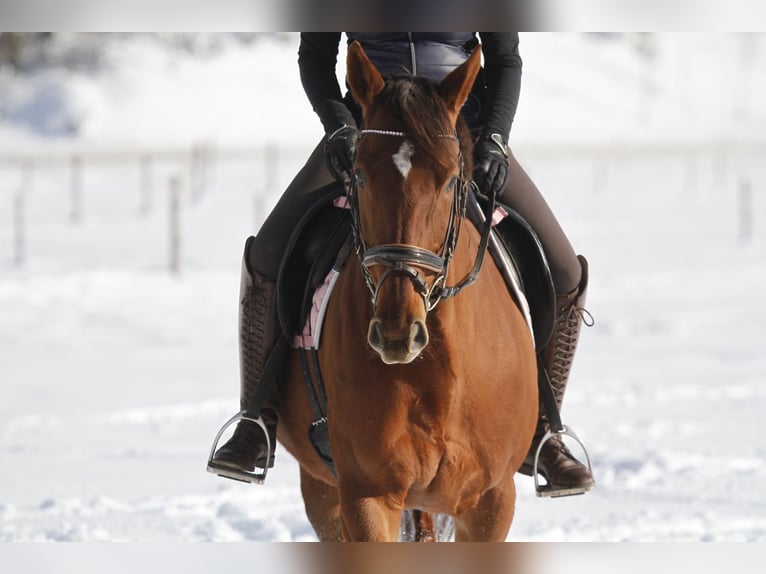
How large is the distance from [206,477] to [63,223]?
54.2 feet

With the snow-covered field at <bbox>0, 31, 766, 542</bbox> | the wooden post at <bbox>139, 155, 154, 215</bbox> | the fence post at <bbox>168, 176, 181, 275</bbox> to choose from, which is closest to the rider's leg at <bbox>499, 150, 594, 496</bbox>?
the snow-covered field at <bbox>0, 31, 766, 542</bbox>

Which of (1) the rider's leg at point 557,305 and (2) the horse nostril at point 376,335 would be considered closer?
(2) the horse nostril at point 376,335

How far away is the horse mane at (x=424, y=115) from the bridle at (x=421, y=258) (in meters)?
0.03

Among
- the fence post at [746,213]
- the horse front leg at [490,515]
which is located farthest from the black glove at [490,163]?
the fence post at [746,213]

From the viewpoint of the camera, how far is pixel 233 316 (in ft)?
53.1

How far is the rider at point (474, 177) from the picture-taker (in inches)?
137

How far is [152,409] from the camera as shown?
1079cm

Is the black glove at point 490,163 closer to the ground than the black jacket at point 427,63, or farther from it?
closer to the ground

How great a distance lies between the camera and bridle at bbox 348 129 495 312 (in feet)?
9.33

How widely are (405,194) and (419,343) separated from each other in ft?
1.25

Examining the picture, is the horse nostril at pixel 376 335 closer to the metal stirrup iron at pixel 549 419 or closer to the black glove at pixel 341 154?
the black glove at pixel 341 154

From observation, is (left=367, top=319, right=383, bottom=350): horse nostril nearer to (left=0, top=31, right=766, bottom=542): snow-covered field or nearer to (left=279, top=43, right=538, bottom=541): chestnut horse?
(left=279, top=43, right=538, bottom=541): chestnut horse

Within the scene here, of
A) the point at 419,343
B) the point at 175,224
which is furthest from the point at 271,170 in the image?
the point at 419,343

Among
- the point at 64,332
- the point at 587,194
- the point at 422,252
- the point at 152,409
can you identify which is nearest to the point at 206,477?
the point at 152,409
